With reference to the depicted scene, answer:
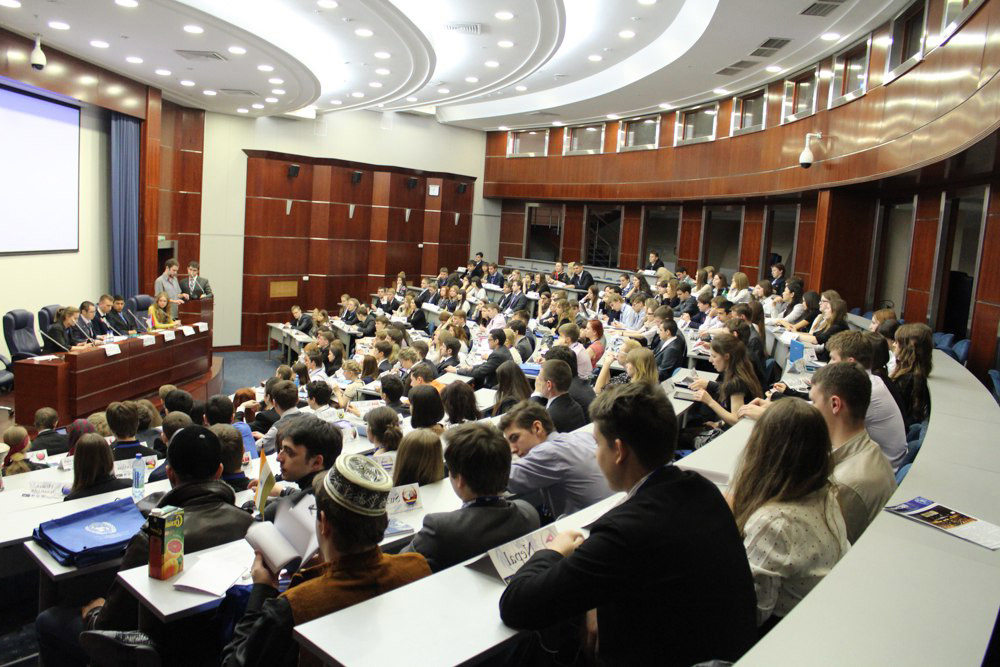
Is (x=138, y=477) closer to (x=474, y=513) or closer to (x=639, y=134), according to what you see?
(x=474, y=513)

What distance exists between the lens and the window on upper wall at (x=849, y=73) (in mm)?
9102

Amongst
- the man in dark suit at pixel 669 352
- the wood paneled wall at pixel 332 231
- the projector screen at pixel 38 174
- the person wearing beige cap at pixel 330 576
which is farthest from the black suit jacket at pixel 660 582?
the wood paneled wall at pixel 332 231

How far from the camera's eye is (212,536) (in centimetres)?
283

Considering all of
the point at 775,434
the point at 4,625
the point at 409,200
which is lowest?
the point at 4,625

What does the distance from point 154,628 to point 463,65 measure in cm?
1102

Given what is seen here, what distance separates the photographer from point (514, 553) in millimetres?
2273

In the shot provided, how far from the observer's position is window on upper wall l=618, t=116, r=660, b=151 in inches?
607

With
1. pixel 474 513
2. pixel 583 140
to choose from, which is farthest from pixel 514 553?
pixel 583 140

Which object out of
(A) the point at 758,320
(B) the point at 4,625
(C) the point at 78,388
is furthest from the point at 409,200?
(B) the point at 4,625

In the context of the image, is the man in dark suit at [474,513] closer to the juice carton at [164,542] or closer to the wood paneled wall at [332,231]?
the juice carton at [164,542]

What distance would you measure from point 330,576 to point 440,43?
10.3 meters

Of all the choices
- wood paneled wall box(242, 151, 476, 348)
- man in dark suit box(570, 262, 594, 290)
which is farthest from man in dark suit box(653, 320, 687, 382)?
wood paneled wall box(242, 151, 476, 348)

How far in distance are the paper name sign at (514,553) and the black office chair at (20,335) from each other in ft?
26.1

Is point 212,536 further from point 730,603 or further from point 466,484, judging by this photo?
point 730,603
